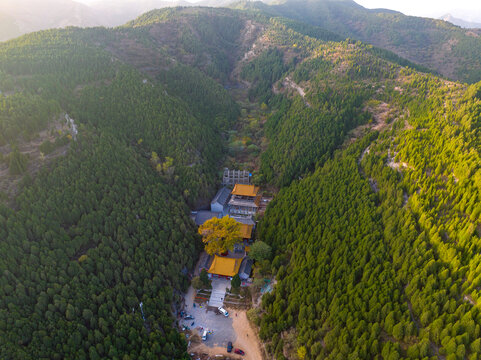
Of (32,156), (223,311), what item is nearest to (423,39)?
(223,311)

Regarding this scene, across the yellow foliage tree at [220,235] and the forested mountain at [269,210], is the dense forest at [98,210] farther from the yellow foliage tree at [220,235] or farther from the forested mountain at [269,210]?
the yellow foliage tree at [220,235]

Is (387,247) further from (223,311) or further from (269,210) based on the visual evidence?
(223,311)

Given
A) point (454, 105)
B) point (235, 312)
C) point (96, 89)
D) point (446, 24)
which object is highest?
point (446, 24)

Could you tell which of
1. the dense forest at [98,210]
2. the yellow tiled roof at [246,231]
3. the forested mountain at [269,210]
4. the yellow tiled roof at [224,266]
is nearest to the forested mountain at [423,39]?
A: the forested mountain at [269,210]

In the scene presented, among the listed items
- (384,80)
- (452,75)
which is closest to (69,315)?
(384,80)

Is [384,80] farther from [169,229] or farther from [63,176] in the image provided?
[63,176]

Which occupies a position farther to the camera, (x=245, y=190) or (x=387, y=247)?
(x=245, y=190)
